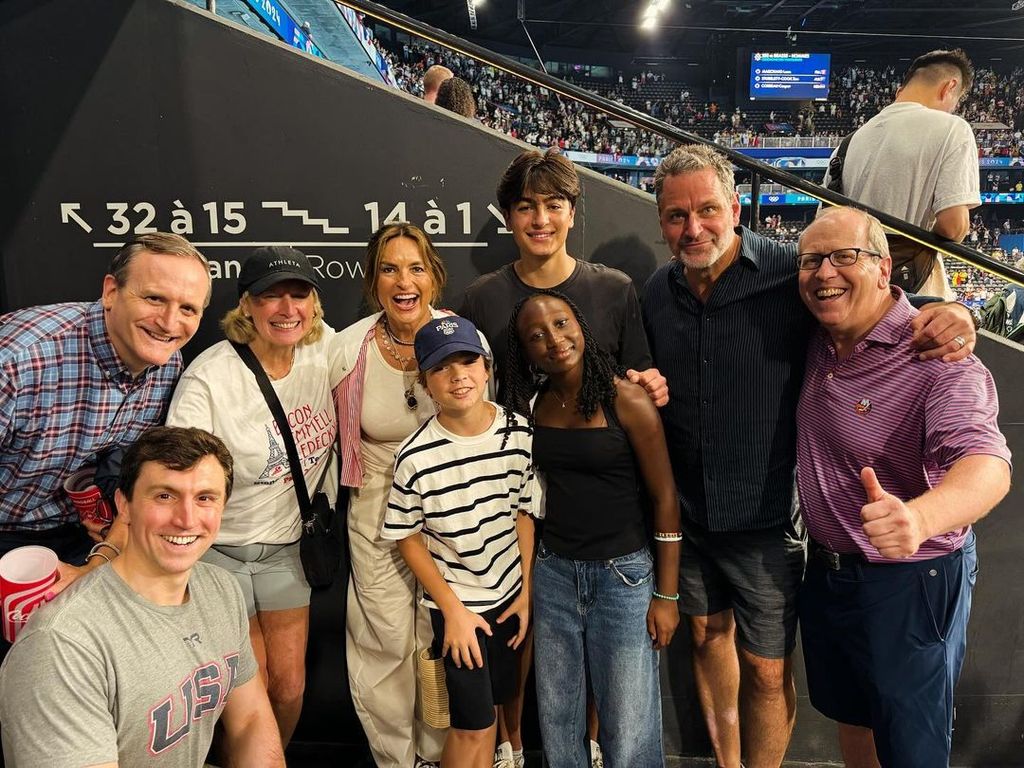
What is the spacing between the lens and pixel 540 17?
24.4 metres

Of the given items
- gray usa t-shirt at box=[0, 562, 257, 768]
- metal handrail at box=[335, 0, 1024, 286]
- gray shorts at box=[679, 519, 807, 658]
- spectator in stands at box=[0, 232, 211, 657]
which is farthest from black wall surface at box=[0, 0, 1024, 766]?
gray usa t-shirt at box=[0, 562, 257, 768]

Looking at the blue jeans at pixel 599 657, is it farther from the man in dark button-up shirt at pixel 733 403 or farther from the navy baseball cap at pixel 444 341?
the navy baseball cap at pixel 444 341

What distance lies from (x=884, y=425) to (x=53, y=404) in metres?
2.50

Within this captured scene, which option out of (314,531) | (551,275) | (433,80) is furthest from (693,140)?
(433,80)

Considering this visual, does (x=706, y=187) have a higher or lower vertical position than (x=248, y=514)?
higher

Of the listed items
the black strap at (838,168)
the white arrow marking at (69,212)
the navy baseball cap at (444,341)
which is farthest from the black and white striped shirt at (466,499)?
the black strap at (838,168)

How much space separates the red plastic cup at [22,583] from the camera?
69.2 inches

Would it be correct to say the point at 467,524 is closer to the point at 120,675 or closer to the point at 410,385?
the point at 410,385

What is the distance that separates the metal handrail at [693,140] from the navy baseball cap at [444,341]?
1146 mm

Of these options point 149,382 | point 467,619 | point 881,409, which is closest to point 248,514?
point 149,382

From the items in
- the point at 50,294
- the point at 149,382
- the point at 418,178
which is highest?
the point at 418,178

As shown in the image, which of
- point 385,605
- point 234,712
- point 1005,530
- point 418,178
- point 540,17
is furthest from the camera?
point 540,17

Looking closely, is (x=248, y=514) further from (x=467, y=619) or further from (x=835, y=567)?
(x=835, y=567)

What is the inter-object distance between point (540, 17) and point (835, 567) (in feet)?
86.6
